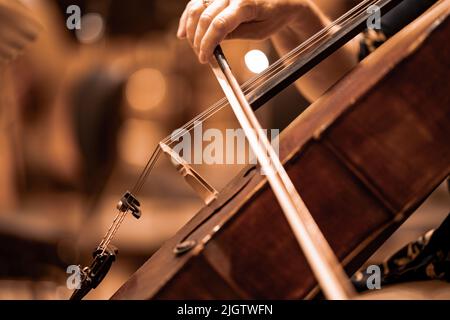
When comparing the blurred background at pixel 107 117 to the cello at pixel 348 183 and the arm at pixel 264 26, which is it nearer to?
the arm at pixel 264 26

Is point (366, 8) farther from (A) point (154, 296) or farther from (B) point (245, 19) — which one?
(A) point (154, 296)

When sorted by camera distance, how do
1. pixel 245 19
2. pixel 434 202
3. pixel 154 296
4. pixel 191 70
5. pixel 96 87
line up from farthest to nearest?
pixel 191 70, pixel 434 202, pixel 96 87, pixel 245 19, pixel 154 296

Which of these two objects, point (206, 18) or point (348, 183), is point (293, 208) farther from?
point (206, 18)

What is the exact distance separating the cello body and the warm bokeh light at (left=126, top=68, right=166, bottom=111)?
164 centimetres

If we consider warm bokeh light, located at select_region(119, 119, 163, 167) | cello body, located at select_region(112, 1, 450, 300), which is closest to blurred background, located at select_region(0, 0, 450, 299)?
warm bokeh light, located at select_region(119, 119, 163, 167)

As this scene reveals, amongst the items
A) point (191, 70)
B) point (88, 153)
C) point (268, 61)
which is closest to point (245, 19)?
point (268, 61)

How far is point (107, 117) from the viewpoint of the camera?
6.01 ft

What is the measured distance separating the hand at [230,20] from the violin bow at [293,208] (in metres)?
0.02

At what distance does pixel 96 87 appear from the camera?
1.85 metres

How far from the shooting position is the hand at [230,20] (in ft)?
1.94

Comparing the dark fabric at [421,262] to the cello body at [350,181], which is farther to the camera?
the dark fabric at [421,262]

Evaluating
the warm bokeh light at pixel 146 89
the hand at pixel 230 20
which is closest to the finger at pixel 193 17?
the hand at pixel 230 20

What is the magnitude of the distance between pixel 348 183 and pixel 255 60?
58.9 inches

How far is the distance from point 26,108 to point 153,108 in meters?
0.52
